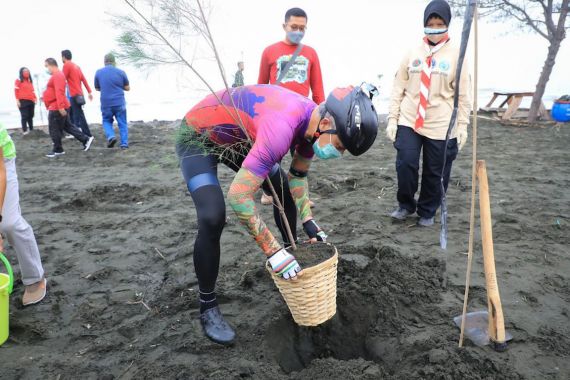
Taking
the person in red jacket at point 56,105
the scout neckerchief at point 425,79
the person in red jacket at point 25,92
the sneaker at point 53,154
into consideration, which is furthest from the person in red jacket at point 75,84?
the scout neckerchief at point 425,79

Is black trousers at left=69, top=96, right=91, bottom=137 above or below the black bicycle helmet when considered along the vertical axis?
below

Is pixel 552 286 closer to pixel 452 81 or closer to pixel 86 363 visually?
pixel 452 81

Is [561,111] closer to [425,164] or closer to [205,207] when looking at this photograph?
[425,164]

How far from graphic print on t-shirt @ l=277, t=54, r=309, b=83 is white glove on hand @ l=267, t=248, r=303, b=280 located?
2.55 metres

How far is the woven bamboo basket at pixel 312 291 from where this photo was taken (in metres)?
2.00

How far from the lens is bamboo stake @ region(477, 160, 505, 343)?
6.15ft

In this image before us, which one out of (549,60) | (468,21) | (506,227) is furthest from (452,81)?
(549,60)

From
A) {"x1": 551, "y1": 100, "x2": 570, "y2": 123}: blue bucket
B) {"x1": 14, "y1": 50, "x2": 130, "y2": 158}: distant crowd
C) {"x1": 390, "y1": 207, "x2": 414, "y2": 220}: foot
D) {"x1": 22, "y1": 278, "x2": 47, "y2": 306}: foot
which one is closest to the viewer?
{"x1": 22, "y1": 278, "x2": 47, "y2": 306}: foot

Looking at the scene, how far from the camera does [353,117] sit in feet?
6.15

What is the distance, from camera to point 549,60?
1031 centimetres

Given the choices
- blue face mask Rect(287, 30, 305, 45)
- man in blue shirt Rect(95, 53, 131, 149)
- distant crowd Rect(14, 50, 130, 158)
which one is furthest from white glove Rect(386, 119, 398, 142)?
man in blue shirt Rect(95, 53, 131, 149)

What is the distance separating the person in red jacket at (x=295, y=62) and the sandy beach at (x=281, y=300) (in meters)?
1.34

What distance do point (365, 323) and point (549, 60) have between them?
35.1 feet

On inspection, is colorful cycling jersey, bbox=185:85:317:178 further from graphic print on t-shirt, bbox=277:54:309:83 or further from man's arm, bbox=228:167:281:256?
graphic print on t-shirt, bbox=277:54:309:83
